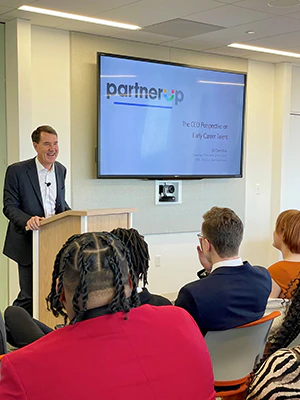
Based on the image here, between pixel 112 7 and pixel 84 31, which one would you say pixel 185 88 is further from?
pixel 112 7

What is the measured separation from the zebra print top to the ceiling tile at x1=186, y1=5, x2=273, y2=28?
3.80 m

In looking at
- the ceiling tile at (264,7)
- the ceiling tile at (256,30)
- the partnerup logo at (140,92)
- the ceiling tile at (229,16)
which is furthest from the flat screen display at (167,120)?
the ceiling tile at (264,7)

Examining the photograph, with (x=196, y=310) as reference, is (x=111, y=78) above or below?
above

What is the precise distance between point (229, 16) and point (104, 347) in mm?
4107

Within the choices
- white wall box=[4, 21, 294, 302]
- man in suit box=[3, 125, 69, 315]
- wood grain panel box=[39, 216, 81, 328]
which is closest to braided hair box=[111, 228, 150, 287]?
wood grain panel box=[39, 216, 81, 328]

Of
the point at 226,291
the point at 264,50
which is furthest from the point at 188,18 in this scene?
the point at 226,291

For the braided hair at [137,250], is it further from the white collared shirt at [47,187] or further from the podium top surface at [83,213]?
the white collared shirt at [47,187]

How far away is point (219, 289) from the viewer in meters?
2.30

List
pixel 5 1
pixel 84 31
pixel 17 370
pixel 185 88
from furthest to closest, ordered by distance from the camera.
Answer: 1. pixel 185 88
2. pixel 84 31
3. pixel 5 1
4. pixel 17 370

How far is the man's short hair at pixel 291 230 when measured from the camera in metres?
2.82

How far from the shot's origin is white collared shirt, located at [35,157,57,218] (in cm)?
382

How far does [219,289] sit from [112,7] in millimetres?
3017

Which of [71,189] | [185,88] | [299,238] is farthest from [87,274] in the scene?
[185,88]

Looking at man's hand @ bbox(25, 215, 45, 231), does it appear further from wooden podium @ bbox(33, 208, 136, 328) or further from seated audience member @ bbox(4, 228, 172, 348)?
seated audience member @ bbox(4, 228, 172, 348)
